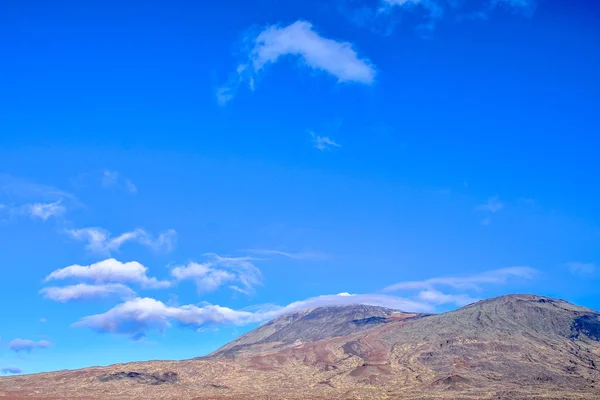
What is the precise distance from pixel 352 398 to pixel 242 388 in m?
28.8

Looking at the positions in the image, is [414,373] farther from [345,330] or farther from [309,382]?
[345,330]

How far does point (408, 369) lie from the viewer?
12988cm

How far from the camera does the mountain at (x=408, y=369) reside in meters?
108

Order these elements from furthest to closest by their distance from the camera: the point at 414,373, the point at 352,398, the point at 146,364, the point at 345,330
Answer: the point at 345,330 < the point at 146,364 < the point at 414,373 < the point at 352,398

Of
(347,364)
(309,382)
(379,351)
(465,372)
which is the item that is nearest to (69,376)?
(309,382)

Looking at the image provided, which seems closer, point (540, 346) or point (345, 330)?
point (540, 346)

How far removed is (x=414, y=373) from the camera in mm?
126125

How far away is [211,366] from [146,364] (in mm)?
16101

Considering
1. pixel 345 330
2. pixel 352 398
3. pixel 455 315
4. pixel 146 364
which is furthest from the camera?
pixel 345 330

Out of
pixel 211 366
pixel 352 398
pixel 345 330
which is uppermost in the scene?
pixel 345 330

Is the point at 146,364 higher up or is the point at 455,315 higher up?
the point at 455,315

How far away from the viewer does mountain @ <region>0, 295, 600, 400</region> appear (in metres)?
108

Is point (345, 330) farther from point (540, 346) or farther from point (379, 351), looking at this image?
point (540, 346)

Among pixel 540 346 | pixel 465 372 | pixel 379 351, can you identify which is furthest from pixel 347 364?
pixel 540 346
